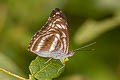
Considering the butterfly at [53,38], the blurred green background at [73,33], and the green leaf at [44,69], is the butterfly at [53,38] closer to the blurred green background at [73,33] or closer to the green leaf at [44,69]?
the green leaf at [44,69]

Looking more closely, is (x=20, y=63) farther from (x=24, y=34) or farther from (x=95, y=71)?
(x=95, y=71)

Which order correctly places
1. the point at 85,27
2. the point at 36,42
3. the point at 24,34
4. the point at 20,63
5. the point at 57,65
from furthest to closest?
the point at 24,34 → the point at 20,63 → the point at 85,27 → the point at 36,42 → the point at 57,65

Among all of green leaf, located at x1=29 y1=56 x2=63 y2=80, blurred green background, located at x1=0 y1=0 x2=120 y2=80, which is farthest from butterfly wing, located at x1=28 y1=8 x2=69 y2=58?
blurred green background, located at x1=0 y1=0 x2=120 y2=80

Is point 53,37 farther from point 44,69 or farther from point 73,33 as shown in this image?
point 73,33

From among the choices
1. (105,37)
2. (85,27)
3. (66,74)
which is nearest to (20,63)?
(66,74)

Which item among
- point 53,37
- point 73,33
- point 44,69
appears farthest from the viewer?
point 73,33

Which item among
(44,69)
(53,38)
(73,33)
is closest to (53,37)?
(53,38)
